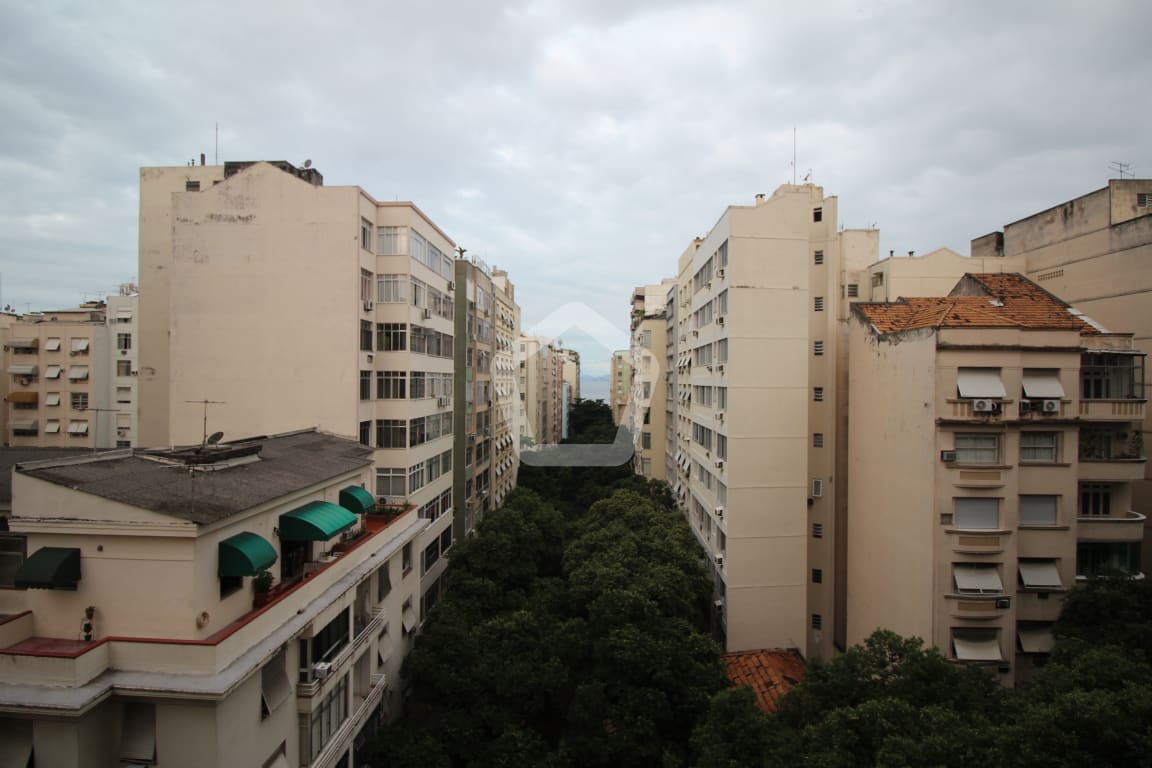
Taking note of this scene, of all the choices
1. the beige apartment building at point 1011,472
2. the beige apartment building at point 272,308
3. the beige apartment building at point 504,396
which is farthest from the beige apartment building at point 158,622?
the beige apartment building at point 504,396

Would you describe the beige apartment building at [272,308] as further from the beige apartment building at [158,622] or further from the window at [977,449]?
the window at [977,449]

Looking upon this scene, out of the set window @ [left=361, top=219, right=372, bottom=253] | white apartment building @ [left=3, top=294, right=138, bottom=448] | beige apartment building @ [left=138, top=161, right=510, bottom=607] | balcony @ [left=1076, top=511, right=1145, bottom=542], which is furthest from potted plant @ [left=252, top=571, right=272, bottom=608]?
white apartment building @ [left=3, top=294, right=138, bottom=448]

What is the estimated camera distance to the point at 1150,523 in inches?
821

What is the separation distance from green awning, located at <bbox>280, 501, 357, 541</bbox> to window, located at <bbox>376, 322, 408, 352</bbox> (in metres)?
10.5

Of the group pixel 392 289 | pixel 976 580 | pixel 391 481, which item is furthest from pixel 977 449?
pixel 392 289

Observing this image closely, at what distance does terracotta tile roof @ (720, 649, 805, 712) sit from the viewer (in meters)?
19.5

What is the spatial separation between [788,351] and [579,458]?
1305 inches

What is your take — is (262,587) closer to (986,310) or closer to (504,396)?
(986,310)

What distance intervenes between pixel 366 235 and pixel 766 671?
22715 millimetres

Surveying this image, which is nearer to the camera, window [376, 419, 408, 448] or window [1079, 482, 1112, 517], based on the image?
window [1079, 482, 1112, 517]

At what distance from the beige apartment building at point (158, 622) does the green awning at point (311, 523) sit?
5 cm

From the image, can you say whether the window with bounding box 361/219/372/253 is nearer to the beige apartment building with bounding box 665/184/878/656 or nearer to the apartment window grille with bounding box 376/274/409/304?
the apartment window grille with bounding box 376/274/409/304

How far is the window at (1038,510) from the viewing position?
54.4 ft

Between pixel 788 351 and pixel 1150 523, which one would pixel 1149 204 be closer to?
pixel 1150 523
